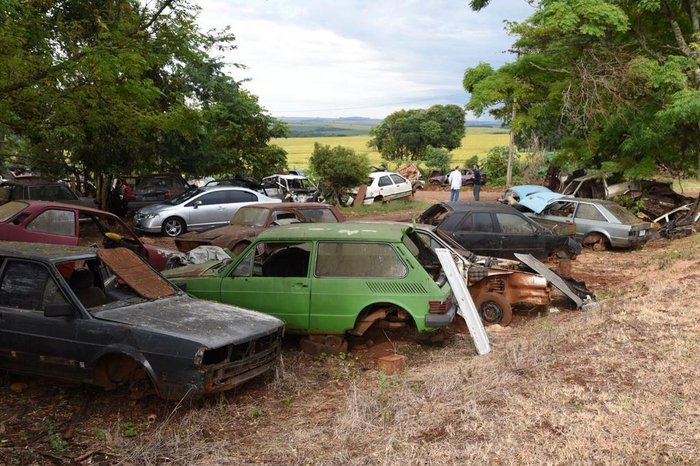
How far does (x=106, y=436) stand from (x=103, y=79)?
5.59 meters

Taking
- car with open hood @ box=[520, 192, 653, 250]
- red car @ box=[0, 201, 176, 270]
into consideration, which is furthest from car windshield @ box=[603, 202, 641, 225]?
red car @ box=[0, 201, 176, 270]

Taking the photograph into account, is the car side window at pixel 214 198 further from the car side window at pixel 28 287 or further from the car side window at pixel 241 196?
the car side window at pixel 28 287

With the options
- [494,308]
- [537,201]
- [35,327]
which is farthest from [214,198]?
[35,327]

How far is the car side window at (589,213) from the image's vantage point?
50.2 feet

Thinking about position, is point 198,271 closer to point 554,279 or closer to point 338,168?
point 554,279

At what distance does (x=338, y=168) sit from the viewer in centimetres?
2347

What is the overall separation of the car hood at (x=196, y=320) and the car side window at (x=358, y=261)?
126 centimetres

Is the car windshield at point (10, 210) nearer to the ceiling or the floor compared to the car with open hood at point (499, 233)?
nearer to the ceiling

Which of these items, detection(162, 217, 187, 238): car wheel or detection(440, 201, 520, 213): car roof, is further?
detection(162, 217, 187, 238): car wheel

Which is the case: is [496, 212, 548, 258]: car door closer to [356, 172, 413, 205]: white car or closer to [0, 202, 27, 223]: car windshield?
[0, 202, 27, 223]: car windshield

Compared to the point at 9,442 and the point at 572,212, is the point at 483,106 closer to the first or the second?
the point at 572,212

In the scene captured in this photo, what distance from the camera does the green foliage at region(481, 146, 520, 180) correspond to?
123 ft

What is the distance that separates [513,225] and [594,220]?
14.3ft

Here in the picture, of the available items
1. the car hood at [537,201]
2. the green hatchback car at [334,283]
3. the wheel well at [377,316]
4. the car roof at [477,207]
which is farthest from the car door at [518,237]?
the wheel well at [377,316]
